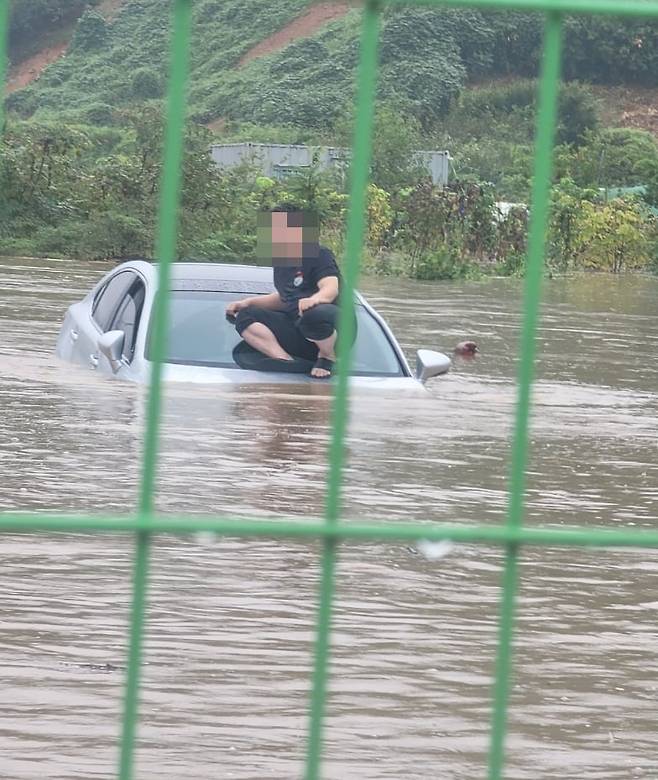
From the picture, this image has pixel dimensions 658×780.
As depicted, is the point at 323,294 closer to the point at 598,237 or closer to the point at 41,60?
the point at 598,237

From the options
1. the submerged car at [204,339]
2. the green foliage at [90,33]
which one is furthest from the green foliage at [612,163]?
the submerged car at [204,339]

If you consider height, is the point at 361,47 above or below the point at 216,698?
above

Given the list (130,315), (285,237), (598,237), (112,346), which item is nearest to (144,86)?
(598,237)

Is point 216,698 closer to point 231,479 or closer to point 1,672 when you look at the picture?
point 1,672

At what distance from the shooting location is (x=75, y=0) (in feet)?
222

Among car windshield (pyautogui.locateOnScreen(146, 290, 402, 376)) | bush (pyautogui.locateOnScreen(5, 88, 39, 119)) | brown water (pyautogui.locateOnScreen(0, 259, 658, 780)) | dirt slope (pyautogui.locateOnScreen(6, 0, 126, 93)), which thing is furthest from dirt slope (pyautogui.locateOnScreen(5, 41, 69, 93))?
brown water (pyautogui.locateOnScreen(0, 259, 658, 780))

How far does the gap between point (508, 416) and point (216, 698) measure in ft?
19.6

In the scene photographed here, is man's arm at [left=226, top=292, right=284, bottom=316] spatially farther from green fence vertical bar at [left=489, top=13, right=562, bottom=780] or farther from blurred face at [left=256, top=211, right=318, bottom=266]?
green fence vertical bar at [left=489, top=13, right=562, bottom=780]

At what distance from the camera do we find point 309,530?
233 centimetres

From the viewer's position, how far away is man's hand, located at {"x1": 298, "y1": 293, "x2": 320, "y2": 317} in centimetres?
795

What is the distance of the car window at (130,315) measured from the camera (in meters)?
9.38

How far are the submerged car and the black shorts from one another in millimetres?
185

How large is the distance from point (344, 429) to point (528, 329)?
0.92 feet

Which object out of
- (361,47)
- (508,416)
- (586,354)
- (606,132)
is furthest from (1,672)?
(606,132)
